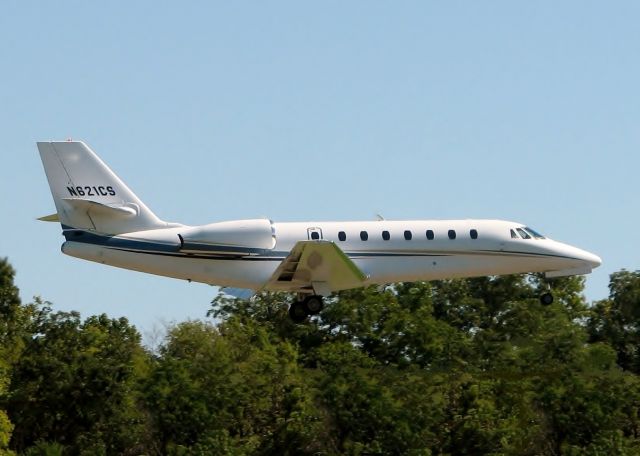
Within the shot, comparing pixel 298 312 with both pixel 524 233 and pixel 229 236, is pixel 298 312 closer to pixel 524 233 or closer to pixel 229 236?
pixel 229 236

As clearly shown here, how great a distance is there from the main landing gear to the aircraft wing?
0.31m

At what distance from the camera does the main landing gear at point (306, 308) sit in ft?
126

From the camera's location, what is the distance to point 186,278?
37719 millimetres

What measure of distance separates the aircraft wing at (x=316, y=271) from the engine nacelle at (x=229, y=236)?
2.84ft

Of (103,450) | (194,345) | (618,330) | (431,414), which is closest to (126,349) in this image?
(194,345)

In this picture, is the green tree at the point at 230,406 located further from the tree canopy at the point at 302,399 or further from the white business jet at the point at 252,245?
the white business jet at the point at 252,245

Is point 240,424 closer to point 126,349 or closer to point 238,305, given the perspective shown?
point 126,349

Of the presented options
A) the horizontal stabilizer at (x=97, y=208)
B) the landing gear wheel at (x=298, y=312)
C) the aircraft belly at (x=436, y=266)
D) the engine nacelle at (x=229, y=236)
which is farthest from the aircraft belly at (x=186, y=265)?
the aircraft belly at (x=436, y=266)

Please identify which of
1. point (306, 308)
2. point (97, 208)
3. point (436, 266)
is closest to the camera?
point (97, 208)

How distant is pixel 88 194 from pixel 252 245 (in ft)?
13.5

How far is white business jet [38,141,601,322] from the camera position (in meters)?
37.1

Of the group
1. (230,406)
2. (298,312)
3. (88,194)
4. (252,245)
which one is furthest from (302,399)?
Result: (88,194)

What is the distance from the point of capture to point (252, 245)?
37.6 m

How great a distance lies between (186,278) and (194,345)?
12338 mm
